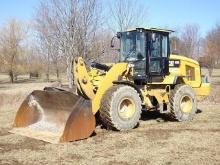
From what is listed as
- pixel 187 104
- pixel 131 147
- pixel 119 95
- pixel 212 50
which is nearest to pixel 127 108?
pixel 119 95

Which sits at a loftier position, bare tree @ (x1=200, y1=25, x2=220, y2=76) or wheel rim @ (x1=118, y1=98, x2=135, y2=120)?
bare tree @ (x1=200, y1=25, x2=220, y2=76)

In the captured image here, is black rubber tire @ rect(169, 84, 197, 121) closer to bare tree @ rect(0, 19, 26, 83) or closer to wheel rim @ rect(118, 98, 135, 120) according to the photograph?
wheel rim @ rect(118, 98, 135, 120)

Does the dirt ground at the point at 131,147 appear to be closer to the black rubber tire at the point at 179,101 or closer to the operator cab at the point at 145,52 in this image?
the black rubber tire at the point at 179,101

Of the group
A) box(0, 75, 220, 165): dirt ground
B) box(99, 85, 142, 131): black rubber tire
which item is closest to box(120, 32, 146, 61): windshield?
box(99, 85, 142, 131): black rubber tire

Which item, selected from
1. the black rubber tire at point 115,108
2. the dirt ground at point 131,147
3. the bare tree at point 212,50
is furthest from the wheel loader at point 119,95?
the bare tree at point 212,50

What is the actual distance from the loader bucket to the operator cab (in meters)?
2.11

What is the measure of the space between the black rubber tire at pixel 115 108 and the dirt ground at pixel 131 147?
0.59 ft

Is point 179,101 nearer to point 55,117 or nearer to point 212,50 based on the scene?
point 55,117

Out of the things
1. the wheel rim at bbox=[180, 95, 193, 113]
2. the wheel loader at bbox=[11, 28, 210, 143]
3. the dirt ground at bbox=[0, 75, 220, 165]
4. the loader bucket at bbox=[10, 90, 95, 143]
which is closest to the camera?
the dirt ground at bbox=[0, 75, 220, 165]

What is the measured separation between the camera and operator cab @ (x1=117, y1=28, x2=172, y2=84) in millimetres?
10719

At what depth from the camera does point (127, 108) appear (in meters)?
→ 10.0

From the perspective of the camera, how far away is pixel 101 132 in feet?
31.4

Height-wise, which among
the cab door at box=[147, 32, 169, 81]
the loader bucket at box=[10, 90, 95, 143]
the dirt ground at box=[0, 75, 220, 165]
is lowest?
the dirt ground at box=[0, 75, 220, 165]

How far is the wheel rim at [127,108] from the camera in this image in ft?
32.2
